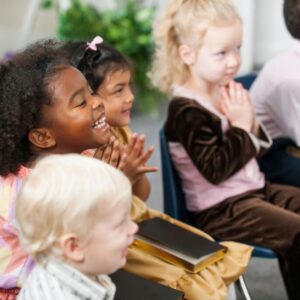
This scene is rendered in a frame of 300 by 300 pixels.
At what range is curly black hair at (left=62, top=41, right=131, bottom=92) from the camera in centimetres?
160

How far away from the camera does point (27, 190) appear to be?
107 centimetres

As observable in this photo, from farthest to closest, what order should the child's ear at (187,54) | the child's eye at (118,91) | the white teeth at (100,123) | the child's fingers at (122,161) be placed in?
the child's ear at (187,54)
the child's eye at (118,91)
the child's fingers at (122,161)
the white teeth at (100,123)

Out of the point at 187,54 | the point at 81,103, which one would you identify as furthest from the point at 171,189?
the point at 81,103

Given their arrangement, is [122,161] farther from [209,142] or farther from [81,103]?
[209,142]

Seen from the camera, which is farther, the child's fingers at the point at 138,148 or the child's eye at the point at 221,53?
the child's eye at the point at 221,53

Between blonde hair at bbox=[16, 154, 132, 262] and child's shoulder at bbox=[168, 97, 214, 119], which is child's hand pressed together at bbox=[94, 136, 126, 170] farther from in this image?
blonde hair at bbox=[16, 154, 132, 262]

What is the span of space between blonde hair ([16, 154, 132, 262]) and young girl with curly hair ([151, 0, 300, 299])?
0.71 m

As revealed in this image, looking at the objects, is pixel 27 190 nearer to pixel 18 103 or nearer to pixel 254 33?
pixel 18 103

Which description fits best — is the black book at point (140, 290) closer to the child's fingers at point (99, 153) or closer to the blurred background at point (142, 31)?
the child's fingers at point (99, 153)

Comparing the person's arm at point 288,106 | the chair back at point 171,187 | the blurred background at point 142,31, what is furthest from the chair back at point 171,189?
the blurred background at point 142,31

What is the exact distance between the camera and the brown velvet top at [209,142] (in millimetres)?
1753

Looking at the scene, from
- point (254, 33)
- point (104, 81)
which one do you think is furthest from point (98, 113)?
point (254, 33)

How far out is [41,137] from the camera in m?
1.33

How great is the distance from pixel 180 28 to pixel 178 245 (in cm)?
70
